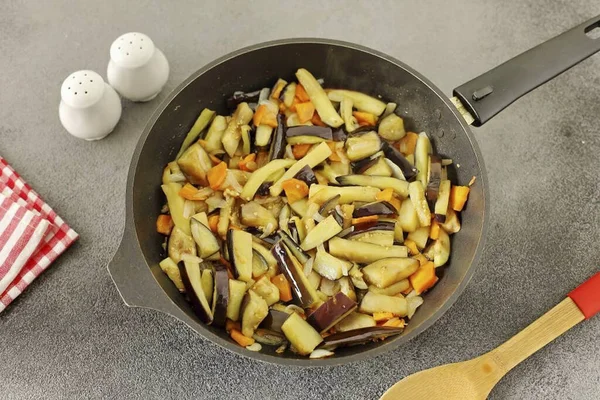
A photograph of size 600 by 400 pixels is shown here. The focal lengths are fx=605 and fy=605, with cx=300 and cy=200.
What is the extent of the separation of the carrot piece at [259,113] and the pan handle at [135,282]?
1.66 feet

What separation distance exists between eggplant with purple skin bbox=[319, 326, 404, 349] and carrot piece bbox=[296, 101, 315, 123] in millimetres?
614

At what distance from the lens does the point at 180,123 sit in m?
1.66

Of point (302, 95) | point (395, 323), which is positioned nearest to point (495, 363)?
point (395, 323)

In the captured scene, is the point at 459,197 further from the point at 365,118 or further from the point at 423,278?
the point at 365,118

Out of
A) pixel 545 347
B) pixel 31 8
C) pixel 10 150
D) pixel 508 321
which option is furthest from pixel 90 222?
pixel 545 347

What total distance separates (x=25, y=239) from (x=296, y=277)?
2.48 ft

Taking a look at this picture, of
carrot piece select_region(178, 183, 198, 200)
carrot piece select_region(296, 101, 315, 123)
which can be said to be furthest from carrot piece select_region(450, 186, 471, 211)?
carrot piece select_region(178, 183, 198, 200)

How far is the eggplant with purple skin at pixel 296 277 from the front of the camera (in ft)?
4.90

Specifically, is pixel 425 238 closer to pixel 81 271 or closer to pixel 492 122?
pixel 492 122

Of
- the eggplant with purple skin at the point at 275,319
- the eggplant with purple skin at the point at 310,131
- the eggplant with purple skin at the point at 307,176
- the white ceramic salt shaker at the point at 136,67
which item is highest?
the white ceramic salt shaker at the point at 136,67

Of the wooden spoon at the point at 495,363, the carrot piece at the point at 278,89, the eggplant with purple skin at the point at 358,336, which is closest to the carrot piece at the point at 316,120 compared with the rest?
the carrot piece at the point at 278,89

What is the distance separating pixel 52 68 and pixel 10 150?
31 cm

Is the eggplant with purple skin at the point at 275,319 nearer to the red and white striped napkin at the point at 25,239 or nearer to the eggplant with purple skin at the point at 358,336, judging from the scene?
the eggplant with purple skin at the point at 358,336

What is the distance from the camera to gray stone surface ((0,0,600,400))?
5.26 ft
